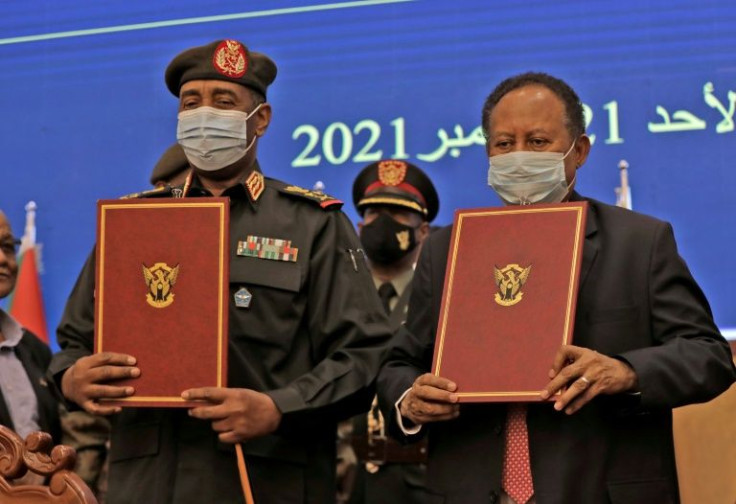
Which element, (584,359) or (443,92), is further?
(443,92)

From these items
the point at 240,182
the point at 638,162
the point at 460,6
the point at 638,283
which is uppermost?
the point at 460,6

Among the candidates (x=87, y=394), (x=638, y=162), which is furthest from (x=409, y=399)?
(x=638, y=162)

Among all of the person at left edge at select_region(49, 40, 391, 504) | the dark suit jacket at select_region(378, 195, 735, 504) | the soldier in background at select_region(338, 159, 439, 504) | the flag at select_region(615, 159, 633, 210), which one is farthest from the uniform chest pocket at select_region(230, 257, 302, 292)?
the flag at select_region(615, 159, 633, 210)

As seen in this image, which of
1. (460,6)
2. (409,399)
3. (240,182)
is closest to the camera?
(409,399)

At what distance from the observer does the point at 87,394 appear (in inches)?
122

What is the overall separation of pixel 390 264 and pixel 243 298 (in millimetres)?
1786

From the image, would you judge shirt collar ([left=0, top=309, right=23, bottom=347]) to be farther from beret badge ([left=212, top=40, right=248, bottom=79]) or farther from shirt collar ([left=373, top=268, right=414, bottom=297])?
beret badge ([left=212, top=40, right=248, bottom=79])

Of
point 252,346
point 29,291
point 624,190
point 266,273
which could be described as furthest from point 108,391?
point 29,291

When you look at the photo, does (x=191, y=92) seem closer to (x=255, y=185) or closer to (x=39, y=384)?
Answer: (x=255, y=185)

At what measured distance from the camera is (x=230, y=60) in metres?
3.50

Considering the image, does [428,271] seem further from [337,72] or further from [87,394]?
[337,72]

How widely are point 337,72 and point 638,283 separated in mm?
3233

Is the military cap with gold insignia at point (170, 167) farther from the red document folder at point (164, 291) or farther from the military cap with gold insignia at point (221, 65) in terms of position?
the red document folder at point (164, 291)

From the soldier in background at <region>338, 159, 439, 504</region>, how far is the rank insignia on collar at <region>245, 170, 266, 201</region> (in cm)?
104
